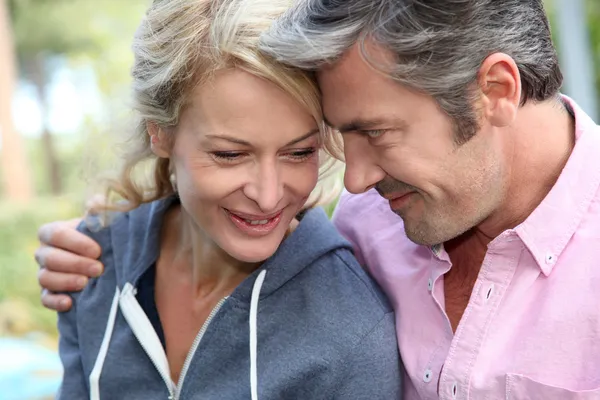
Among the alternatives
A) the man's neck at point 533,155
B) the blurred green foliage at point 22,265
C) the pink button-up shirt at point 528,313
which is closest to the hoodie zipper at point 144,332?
the pink button-up shirt at point 528,313

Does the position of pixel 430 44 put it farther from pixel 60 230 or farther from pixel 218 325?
pixel 60 230

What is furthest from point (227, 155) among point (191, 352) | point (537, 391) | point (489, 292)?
point (537, 391)

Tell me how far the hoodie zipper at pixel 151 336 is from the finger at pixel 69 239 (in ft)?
0.53

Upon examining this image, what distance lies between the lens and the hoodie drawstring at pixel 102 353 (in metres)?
1.91

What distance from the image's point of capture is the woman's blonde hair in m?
1.61

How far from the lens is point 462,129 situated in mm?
1561

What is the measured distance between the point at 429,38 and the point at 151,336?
935 millimetres

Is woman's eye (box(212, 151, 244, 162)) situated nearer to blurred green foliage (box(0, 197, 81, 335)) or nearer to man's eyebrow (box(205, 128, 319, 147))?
man's eyebrow (box(205, 128, 319, 147))

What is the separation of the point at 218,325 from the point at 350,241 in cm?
39

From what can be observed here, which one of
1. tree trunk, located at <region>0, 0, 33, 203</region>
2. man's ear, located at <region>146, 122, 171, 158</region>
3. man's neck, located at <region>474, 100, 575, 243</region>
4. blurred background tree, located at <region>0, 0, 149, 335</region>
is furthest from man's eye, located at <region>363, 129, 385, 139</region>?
tree trunk, located at <region>0, 0, 33, 203</region>

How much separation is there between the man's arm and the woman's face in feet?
1.30

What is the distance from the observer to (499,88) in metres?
1.56

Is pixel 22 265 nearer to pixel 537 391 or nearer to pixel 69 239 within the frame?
pixel 69 239

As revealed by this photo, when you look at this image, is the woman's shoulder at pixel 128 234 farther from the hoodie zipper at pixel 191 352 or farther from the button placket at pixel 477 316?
the button placket at pixel 477 316
